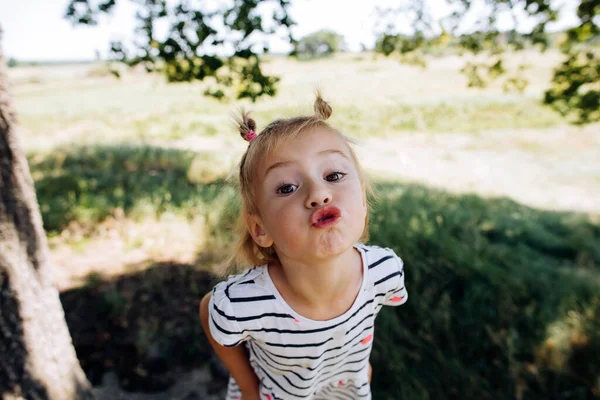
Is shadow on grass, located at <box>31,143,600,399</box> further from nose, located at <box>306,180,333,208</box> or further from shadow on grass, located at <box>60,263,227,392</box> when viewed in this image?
nose, located at <box>306,180,333,208</box>

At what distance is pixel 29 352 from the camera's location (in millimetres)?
1926

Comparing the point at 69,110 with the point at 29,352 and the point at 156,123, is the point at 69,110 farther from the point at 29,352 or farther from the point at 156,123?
the point at 29,352

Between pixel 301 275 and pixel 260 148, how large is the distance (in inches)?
16.7

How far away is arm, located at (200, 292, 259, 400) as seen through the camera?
5.06 feet

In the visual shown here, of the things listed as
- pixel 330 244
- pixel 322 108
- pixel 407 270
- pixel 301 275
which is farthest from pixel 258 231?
pixel 407 270

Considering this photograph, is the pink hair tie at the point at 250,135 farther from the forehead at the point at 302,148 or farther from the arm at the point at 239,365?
the arm at the point at 239,365

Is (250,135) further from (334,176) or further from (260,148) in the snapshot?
(334,176)

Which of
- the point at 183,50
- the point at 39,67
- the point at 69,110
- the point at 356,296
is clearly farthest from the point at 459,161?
the point at 39,67

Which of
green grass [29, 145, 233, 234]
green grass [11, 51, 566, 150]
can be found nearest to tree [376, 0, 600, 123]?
green grass [29, 145, 233, 234]

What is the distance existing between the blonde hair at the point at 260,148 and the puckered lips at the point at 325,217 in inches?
9.7

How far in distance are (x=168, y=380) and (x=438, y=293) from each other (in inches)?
86.1

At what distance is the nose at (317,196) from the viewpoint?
4.00 feet

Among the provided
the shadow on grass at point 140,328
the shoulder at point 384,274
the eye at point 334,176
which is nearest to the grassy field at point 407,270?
the shadow on grass at point 140,328

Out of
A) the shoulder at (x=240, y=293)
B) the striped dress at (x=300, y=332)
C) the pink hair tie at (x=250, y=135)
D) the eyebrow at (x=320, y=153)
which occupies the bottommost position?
the striped dress at (x=300, y=332)
